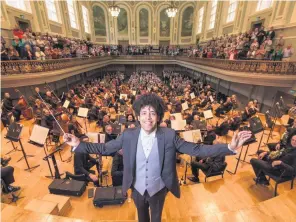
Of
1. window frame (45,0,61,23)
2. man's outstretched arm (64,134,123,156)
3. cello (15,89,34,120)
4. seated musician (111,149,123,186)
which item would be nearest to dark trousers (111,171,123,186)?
seated musician (111,149,123,186)

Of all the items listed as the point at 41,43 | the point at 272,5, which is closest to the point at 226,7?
the point at 272,5

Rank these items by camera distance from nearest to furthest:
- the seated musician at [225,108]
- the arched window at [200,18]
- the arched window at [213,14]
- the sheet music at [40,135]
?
the sheet music at [40,135]
the seated musician at [225,108]
the arched window at [213,14]
the arched window at [200,18]

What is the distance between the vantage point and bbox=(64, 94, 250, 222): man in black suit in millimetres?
1670

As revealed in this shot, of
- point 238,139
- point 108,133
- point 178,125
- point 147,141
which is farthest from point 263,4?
point 147,141

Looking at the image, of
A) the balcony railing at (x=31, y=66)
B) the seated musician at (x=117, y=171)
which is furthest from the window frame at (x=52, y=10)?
the seated musician at (x=117, y=171)

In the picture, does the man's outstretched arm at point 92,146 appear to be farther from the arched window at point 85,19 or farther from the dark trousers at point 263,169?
the arched window at point 85,19

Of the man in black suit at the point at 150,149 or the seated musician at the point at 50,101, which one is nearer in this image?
the man in black suit at the point at 150,149

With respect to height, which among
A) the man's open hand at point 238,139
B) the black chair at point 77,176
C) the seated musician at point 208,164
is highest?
the man's open hand at point 238,139

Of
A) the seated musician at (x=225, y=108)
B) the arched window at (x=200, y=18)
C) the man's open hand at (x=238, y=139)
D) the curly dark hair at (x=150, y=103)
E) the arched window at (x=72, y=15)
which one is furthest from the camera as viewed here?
the arched window at (x=200, y=18)

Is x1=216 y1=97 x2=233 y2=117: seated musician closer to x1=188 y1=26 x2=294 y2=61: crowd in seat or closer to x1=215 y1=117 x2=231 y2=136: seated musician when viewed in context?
x1=215 y1=117 x2=231 y2=136: seated musician

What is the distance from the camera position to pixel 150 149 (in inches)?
68.4

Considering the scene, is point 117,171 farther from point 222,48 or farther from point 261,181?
point 222,48

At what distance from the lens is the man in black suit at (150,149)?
1.67m

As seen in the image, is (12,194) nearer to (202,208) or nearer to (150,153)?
(150,153)
